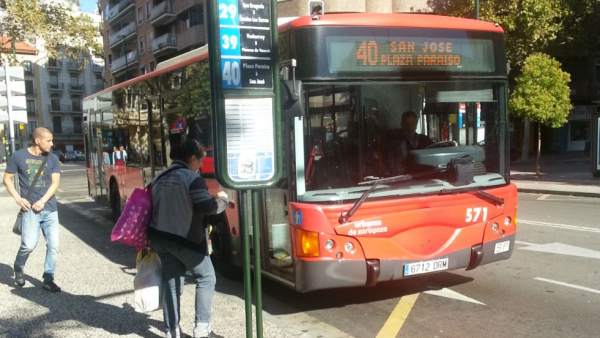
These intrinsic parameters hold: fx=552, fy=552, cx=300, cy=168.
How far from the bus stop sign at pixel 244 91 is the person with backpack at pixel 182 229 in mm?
1020

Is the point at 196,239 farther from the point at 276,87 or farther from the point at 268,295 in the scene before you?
the point at 268,295

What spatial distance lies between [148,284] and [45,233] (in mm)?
2719

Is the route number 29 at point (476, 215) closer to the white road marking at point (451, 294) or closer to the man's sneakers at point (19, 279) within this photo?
the white road marking at point (451, 294)

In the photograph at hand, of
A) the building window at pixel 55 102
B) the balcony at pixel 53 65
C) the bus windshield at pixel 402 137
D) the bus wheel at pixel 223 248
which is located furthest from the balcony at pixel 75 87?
the bus windshield at pixel 402 137

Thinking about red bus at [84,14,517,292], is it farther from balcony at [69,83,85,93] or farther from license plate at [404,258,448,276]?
balcony at [69,83,85,93]

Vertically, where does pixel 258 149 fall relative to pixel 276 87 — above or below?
below

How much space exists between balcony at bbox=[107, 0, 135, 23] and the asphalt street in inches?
2466

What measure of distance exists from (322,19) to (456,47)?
4.88 feet

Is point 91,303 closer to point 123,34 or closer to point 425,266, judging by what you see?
point 425,266

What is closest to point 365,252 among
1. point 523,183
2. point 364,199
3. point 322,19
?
point 364,199

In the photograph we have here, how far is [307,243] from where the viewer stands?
488cm

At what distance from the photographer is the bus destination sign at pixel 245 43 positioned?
3.06 meters

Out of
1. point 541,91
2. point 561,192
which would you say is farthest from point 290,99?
point 541,91

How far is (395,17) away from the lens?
5379 millimetres
